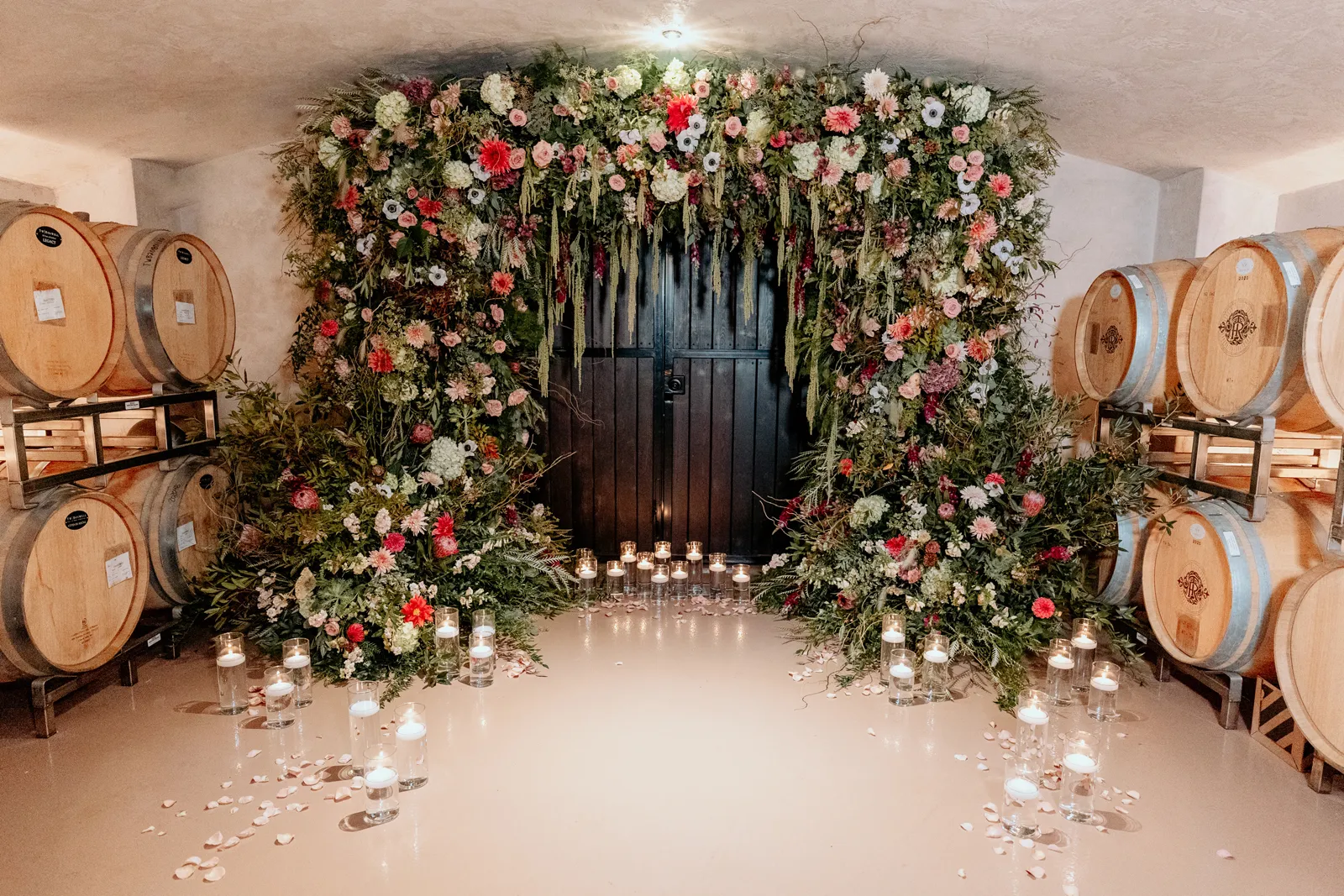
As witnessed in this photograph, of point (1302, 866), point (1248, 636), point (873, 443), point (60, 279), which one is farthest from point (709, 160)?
point (1302, 866)

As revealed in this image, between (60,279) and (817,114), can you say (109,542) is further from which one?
(817,114)

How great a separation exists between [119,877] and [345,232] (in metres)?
2.74

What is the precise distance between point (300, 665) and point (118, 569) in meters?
0.83

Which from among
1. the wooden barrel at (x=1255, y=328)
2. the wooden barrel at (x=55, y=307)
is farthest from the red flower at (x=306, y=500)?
the wooden barrel at (x=1255, y=328)

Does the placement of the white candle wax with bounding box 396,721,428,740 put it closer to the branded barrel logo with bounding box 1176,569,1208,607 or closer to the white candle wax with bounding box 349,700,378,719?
the white candle wax with bounding box 349,700,378,719

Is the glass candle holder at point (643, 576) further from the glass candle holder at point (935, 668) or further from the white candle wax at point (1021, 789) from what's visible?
the white candle wax at point (1021, 789)

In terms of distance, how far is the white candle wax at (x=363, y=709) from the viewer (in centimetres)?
247

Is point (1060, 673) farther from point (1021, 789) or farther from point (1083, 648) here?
point (1021, 789)

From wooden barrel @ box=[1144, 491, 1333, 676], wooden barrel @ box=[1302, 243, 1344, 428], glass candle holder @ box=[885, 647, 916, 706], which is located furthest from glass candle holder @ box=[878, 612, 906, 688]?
wooden barrel @ box=[1302, 243, 1344, 428]

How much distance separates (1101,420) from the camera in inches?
150

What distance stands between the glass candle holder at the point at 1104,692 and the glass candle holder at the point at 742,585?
1709 mm

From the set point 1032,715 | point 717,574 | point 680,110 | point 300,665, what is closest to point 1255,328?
point 1032,715

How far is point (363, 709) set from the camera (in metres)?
2.48

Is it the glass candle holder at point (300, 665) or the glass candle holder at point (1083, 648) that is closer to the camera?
the glass candle holder at point (300, 665)
